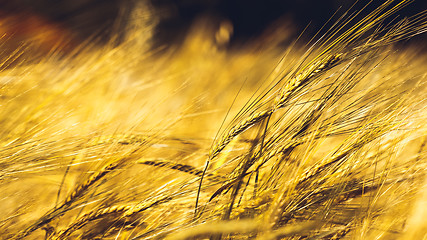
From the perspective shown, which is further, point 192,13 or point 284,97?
point 192,13

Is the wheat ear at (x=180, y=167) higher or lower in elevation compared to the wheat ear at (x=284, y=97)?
lower

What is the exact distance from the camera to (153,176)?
0.53 m

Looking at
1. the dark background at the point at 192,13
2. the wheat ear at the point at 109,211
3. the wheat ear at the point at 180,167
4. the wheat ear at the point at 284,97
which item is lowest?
the wheat ear at the point at 109,211

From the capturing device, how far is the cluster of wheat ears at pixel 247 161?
41cm

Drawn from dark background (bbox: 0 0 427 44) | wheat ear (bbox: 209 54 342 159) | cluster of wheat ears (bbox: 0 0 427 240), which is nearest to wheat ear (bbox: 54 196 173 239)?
cluster of wheat ears (bbox: 0 0 427 240)

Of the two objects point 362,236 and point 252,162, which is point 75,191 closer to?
point 252,162

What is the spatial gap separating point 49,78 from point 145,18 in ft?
1.05

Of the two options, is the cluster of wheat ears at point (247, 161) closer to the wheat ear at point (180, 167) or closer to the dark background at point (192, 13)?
the wheat ear at point (180, 167)

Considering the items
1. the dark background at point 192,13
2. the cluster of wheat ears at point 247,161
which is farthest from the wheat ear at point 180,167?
the dark background at point 192,13

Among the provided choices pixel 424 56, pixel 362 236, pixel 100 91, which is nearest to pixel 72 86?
pixel 100 91

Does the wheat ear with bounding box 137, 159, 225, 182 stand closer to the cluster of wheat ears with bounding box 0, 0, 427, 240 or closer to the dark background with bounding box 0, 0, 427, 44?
the cluster of wheat ears with bounding box 0, 0, 427, 240

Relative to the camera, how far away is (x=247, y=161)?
40cm

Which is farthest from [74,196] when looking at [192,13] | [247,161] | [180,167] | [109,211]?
[192,13]

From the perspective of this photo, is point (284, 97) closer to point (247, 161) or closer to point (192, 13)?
point (247, 161)
